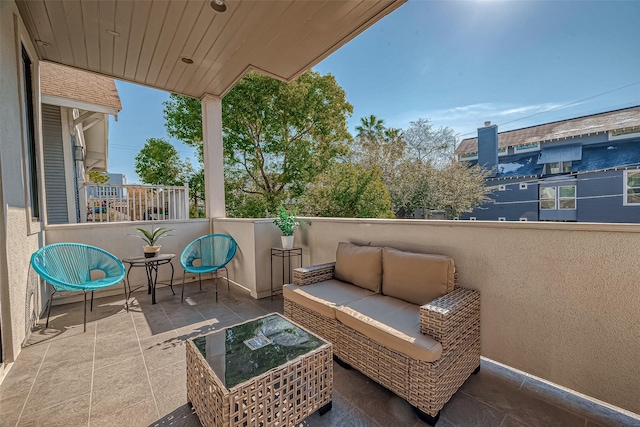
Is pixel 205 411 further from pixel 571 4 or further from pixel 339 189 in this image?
pixel 571 4

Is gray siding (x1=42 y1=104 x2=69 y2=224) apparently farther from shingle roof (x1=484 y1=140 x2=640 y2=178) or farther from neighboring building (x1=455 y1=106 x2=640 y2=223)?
shingle roof (x1=484 y1=140 x2=640 y2=178)

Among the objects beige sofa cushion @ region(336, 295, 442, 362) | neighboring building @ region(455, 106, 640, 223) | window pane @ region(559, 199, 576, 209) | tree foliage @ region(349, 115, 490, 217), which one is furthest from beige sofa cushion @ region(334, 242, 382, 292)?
tree foliage @ region(349, 115, 490, 217)

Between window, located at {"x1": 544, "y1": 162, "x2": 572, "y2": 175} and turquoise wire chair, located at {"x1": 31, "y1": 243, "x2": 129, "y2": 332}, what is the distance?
957 cm

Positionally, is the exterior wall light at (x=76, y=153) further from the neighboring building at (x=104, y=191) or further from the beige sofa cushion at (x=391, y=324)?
the beige sofa cushion at (x=391, y=324)

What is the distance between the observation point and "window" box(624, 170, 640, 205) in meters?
4.70

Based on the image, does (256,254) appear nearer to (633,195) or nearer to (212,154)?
(212,154)

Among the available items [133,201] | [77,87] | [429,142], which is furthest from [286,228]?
[429,142]

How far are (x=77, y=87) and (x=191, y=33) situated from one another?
3919 mm

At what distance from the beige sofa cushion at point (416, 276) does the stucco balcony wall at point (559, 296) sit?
227 mm

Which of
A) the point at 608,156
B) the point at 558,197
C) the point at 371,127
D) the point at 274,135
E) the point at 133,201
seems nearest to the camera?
the point at 133,201

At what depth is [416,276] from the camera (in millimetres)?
2029

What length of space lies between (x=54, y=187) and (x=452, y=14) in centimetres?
867

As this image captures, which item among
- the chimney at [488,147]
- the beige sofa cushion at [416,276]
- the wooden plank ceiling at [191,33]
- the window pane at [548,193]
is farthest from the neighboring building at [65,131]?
the chimney at [488,147]

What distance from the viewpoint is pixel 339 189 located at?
876 centimetres
